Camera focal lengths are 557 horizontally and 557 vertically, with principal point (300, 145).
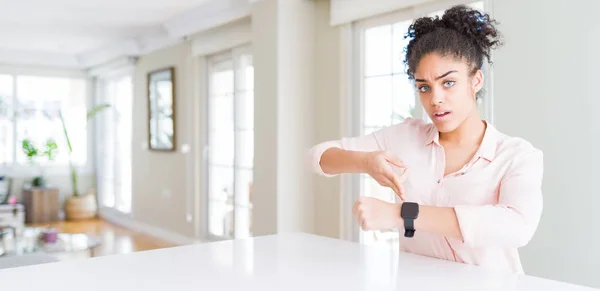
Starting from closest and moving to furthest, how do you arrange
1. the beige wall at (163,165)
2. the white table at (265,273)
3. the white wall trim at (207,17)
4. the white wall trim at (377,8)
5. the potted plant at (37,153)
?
1. the white table at (265,273)
2. the white wall trim at (377,8)
3. the white wall trim at (207,17)
4. the beige wall at (163,165)
5. the potted plant at (37,153)

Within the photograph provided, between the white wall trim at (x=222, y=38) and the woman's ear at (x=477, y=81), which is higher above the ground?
the white wall trim at (x=222, y=38)

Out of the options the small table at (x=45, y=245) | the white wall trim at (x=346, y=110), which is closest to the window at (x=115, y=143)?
the small table at (x=45, y=245)

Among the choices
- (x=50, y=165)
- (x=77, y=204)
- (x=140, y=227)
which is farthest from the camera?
(x=50, y=165)

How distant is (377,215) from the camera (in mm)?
1197

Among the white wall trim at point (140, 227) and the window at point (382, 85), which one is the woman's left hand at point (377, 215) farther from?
the white wall trim at point (140, 227)

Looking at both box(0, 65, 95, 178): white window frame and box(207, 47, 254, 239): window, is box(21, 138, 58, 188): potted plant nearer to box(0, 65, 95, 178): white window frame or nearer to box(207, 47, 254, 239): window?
box(0, 65, 95, 178): white window frame

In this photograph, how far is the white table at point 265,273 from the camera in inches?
41.8

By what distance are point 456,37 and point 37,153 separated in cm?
756

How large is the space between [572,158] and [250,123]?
295 cm

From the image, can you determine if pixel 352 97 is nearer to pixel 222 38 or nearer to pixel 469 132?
pixel 222 38

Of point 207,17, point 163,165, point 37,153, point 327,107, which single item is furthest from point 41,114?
point 327,107

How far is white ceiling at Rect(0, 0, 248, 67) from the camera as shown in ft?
16.5

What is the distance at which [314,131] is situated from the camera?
4.30m

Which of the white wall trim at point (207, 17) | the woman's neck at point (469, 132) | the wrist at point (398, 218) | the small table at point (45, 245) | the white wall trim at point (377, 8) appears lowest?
the small table at point (45, 245)
